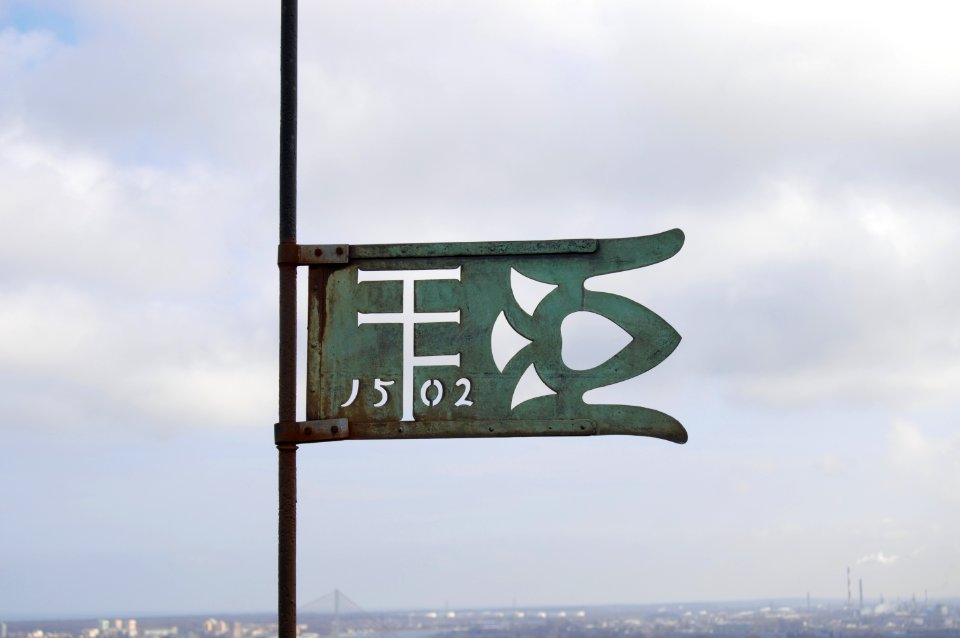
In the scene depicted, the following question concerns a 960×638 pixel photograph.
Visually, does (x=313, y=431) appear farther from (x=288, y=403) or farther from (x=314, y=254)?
(x=314, y=254)

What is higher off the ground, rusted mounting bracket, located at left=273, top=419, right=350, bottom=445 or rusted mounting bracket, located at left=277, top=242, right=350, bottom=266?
rusted mounting bracket, located at left=277, top=242, right=350, bottom=266

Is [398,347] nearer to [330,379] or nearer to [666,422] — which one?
[330,379]

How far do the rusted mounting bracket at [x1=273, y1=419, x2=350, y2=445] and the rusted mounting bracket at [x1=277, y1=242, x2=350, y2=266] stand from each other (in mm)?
828

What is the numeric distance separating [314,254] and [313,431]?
92 centimetres

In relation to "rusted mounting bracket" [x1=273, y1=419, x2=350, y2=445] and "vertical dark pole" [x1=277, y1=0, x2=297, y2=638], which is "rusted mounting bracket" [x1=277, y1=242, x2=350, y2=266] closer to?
"vertical dark pole" [x1=277, y1=0, x2=297, y2=638]

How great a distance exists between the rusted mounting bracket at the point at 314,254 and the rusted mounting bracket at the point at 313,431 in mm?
828

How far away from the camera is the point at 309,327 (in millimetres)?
7113

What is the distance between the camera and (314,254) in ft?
23.5

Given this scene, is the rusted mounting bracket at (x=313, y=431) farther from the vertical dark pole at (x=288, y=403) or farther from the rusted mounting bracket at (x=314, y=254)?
the rusted mounting bracket at (x=314, y=254)

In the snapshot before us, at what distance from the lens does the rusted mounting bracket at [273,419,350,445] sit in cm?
696

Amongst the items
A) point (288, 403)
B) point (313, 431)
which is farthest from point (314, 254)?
point (313, 431)

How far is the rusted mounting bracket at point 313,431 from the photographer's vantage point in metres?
6.96
